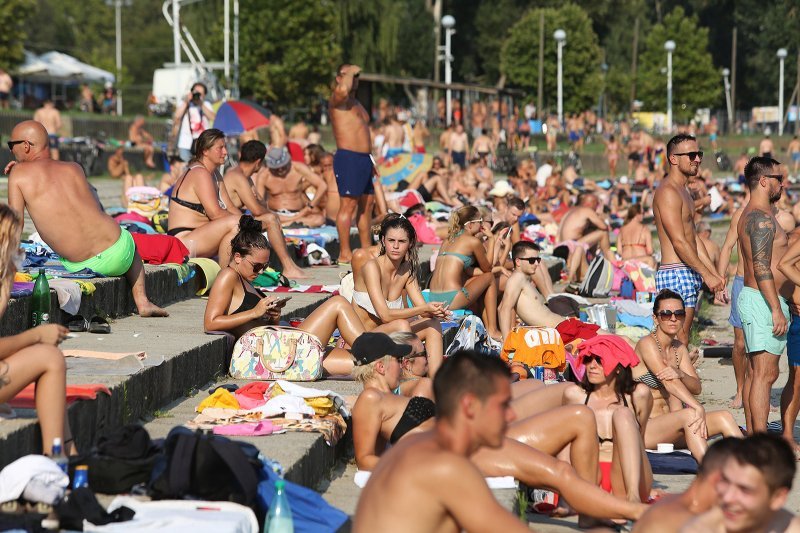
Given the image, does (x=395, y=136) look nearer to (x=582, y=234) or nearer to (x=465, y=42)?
(x=582, y=234)

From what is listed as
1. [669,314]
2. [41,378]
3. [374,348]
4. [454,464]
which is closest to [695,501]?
[454,464]

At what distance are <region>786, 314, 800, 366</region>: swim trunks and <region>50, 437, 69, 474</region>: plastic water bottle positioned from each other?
15.9 feet

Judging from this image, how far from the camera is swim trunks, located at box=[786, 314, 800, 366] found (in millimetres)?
8188

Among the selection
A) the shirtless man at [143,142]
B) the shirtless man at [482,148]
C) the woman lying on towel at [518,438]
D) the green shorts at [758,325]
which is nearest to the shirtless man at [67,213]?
the woman lying on towel at [518,438]

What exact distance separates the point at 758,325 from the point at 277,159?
849 cm

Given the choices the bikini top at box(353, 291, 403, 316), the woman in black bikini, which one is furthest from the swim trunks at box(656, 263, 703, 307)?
the woman in black bikini

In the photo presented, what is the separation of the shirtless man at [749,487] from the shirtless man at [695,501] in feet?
0.16

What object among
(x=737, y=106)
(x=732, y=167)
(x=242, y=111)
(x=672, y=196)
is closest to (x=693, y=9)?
(x=737, y=106)

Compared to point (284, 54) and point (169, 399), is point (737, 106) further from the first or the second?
point (169, 399)

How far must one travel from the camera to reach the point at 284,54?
45.8 metres

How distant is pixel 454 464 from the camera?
3.88m

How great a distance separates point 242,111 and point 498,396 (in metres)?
14.3

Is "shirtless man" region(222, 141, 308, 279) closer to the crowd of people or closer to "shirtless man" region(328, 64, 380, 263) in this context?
the crowd of people

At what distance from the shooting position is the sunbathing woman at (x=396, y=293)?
28.8ft
